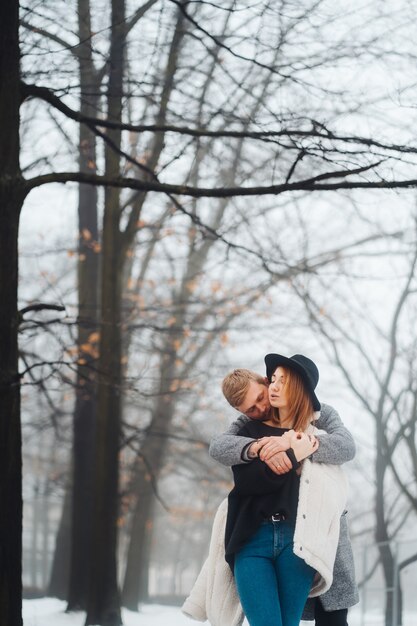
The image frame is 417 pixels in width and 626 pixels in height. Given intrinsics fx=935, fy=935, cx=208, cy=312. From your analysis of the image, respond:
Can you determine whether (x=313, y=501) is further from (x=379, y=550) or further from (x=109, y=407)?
(x=379, y=550)

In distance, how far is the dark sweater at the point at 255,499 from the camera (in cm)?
424

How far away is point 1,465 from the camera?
554 cm

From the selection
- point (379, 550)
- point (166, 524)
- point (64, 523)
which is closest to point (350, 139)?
point (379, 550)

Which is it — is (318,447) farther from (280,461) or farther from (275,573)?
(275,573)

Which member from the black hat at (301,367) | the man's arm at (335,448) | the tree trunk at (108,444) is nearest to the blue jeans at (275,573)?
the man's arm at (335,448)

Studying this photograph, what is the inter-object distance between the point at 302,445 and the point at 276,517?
1.14 feet

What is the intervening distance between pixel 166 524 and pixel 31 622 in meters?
42.4

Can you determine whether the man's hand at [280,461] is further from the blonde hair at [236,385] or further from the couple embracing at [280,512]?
the blonde hair at [236,385]

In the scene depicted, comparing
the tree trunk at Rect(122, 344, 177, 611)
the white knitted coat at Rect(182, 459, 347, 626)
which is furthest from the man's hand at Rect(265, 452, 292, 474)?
the tree trunk at Rect(122, 344, 177, 611)

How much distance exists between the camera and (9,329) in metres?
5.65

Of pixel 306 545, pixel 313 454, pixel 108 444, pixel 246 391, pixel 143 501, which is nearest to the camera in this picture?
pixel 306 545

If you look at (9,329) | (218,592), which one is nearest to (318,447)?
(218,592)

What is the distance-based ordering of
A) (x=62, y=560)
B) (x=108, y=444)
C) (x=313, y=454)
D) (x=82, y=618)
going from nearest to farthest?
(x=313, y=454)
(x=108, y=444)
(x=82, y=618)
(x=62, y=560)

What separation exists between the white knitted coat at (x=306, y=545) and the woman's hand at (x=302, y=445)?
79mm
